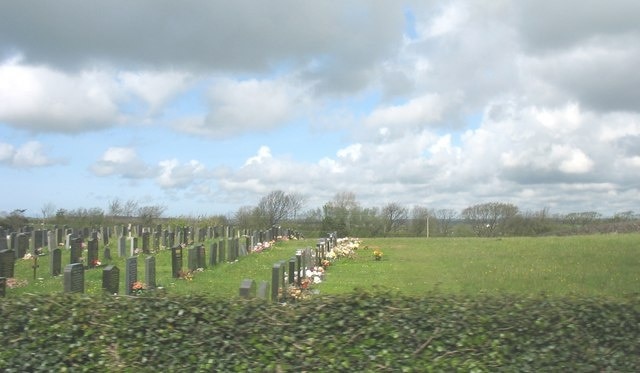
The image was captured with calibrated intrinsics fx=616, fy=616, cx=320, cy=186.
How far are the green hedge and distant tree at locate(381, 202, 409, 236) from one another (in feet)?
192

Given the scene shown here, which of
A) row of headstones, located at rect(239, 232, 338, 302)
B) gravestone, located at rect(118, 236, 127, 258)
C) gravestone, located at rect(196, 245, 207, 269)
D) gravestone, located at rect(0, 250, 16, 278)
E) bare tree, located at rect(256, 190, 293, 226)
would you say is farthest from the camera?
bare tree, located at rect(256, 190, 293, 226)

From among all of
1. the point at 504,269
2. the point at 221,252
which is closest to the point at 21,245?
the point at 221,252

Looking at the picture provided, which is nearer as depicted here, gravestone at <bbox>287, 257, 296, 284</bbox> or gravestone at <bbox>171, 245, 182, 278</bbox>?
gravestone at <bbox>287, 257, 296, 284</bbox>

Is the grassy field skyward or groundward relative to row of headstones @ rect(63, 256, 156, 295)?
groundward

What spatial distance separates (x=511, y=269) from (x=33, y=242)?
60.6 ft

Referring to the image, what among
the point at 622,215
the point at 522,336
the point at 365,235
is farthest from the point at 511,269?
the point at 622,215

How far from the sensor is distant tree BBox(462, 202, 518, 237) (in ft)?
210

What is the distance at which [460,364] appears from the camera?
18.8 ft

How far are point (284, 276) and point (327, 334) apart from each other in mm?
8508

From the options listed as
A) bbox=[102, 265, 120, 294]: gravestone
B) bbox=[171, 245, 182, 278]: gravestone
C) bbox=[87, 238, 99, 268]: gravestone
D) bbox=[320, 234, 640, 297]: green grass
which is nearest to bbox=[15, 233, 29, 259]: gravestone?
bbox=[87, 238, 99, 268]: gravestone

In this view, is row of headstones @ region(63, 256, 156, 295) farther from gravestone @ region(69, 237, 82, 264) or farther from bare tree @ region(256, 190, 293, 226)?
bare tree @ region(256, 190, 293, 226)

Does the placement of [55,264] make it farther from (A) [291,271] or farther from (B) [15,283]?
(A) [291,271]

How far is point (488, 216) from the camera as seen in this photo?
66.8m

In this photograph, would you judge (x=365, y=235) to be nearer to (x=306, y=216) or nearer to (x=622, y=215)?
(x=306, y=216)
